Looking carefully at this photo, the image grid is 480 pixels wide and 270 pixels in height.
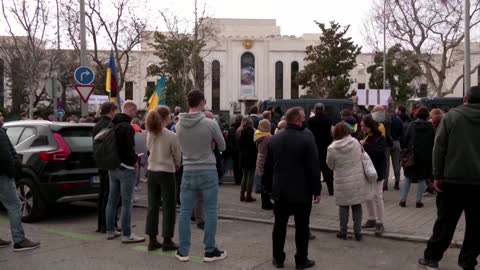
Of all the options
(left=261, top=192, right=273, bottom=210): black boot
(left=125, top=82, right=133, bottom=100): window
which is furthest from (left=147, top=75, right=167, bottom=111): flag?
(left=125, top=82, right=133, bottom=100): window

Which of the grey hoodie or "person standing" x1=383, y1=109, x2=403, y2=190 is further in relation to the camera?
"person standing" x1=383, y1=109, x2=403, y2=190

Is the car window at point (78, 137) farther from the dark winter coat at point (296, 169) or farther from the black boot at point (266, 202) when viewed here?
the dark winter coat at point (296, 169)

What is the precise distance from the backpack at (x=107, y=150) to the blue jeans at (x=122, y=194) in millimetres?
123

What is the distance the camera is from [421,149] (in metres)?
9.41

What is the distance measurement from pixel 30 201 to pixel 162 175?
326 centimetres

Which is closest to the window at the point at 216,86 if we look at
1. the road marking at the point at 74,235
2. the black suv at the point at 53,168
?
the black suv at the point at 53,168

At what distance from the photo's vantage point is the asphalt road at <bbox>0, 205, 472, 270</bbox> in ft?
19.6

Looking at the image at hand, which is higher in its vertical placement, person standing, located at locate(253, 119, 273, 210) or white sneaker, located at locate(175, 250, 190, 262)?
person standing, located at locate(253, 119, 273, 210)

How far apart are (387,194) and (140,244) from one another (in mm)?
5911

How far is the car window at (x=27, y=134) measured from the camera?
8734mm

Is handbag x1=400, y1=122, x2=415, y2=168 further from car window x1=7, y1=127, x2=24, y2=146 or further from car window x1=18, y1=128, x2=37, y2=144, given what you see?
car window x1=7, y1=127, x2=24, y2=146

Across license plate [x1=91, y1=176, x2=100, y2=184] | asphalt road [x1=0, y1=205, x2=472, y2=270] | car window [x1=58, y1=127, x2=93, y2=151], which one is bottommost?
asphalt road [x1=0, y1=205, x2=472, y2=270]

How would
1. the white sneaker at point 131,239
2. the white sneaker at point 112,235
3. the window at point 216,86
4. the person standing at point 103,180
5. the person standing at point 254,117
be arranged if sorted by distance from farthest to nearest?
the window at point 216,86 → the person standing at point 254,117 → the person standing at point 103,180 → the white sneaker at point 112,235 → the white sneaker at point 131,239

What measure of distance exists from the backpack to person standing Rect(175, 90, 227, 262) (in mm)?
1288
